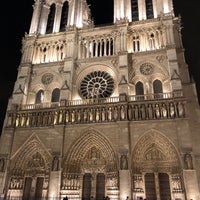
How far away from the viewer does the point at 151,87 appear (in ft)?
57.3

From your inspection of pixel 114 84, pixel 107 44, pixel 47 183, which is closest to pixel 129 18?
pixel 107 44

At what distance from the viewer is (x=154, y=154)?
15.1 meters

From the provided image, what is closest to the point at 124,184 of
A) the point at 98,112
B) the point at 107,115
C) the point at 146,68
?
the point at 107,115

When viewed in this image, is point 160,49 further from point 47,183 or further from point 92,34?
point 47,183

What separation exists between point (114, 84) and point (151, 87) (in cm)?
285

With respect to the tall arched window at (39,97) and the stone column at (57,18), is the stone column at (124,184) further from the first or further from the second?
the stone column at (57,18)

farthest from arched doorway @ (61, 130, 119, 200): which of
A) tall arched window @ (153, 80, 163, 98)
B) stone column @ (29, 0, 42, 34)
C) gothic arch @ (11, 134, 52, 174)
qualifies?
stone column @ (29, 0, 42, 34)

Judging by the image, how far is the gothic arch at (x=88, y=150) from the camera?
15469 mm

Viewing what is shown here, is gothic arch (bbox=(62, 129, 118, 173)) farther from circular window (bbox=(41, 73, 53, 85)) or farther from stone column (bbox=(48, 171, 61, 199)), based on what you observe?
circular window (bbox=(41, 73, 53, 85))

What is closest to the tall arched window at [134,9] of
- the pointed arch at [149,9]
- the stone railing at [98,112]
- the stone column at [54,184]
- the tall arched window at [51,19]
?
the pointed arch at [149,9]

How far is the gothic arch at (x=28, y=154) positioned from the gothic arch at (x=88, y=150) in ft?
5.89

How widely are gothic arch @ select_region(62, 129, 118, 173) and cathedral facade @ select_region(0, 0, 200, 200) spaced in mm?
68

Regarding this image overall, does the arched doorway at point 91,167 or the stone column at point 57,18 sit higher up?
the stone column at point 57,18

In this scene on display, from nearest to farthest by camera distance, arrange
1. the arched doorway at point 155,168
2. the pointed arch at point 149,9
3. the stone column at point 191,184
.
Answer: the stone column at point 191,184, the arched doorway at point 155,168, the pointed arch at point 149,9
